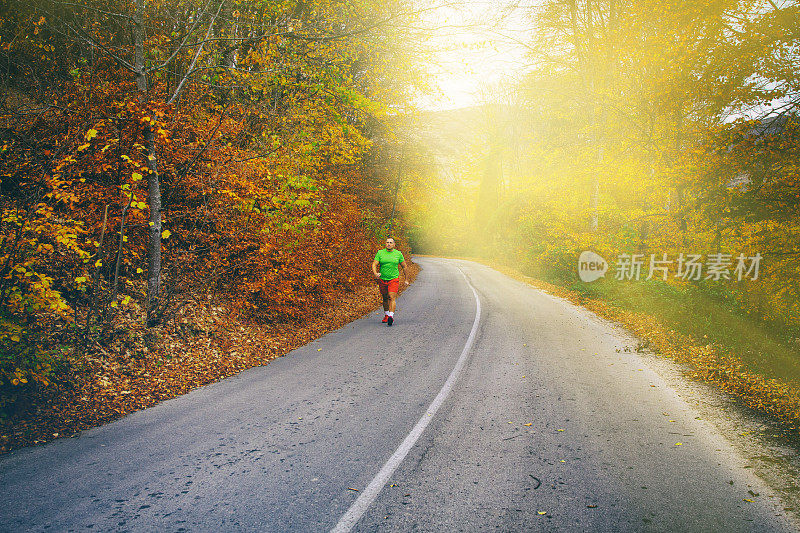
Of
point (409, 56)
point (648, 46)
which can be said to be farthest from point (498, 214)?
point (409, 56)

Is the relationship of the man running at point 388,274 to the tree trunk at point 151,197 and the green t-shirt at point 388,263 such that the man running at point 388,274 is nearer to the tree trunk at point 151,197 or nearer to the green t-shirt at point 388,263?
the green t-shirt at point 388,263

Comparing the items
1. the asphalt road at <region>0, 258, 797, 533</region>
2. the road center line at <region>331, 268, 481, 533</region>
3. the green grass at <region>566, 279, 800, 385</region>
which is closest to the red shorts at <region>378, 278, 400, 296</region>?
the asphalt road at <region>0, 258, 797, 533</region>

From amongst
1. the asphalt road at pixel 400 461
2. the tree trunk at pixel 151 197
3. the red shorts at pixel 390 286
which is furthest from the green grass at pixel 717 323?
the tree trunk at pixel 151 197

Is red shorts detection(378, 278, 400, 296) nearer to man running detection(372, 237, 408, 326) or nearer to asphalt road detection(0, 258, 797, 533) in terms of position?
man running detection(372, 237, 408, 326)

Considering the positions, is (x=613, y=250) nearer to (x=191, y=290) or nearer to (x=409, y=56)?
(x=409, y=56)

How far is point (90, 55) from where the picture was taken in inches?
279

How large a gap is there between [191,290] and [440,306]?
776cm

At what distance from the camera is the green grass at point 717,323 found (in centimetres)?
859

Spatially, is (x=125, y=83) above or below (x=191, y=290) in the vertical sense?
above

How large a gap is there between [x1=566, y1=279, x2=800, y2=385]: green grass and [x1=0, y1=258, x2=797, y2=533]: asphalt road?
13.6ft

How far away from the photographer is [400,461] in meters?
3.74

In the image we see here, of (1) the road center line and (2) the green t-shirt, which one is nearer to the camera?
(1) the road center line

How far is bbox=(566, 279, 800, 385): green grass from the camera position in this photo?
8586 millimetres

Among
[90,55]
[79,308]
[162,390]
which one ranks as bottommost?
[162,390]
